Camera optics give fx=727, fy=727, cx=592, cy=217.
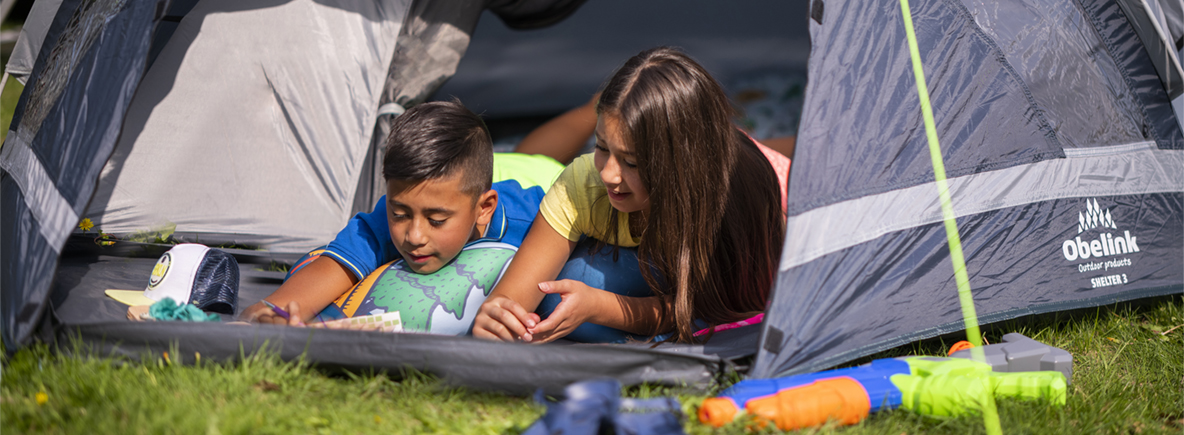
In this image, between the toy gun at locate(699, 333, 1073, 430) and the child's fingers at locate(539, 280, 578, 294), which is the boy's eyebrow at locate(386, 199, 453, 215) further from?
the toy gun at locate(699, 333, 1073, 430)

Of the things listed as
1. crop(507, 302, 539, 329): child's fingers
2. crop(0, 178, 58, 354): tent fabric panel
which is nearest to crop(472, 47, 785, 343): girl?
crop(507, 302, 539, 329): child's fingers

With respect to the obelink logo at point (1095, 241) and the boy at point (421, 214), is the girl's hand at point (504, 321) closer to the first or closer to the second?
the boy at point (421, 214)

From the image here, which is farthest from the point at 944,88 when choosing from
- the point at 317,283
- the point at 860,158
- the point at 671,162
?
the point at 317,283

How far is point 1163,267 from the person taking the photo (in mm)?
1988

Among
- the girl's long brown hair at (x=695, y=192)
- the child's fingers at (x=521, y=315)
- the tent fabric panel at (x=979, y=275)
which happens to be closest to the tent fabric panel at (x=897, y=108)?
the tent fabric panel at (x=979, y=275)

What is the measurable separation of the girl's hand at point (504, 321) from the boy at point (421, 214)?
314 mm

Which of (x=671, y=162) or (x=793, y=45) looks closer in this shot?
(x=671, y=162)

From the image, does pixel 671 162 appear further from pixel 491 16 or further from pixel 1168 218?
pixel 491 16

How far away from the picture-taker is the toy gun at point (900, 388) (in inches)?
51.1

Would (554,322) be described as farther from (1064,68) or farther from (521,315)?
(1064,68)

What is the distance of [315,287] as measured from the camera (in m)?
1.84

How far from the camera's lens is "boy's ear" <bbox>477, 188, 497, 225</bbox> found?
195 centimetres

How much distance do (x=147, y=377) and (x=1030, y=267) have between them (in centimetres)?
195

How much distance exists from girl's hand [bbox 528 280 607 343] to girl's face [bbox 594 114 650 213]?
0.69ft
